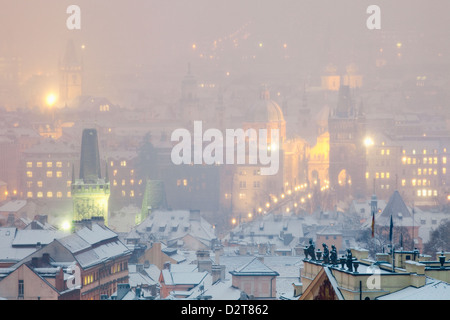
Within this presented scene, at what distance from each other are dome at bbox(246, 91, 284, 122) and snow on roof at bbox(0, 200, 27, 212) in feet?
128

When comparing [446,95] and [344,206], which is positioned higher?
[446,95]

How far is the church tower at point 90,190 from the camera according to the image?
85.4 meters

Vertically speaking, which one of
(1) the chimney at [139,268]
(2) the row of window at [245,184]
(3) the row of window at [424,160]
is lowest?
(1) the chimney at [139,268]

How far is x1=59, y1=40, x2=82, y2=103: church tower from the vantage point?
152 m

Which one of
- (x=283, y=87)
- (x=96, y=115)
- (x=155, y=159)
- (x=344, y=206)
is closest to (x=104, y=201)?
(x=344, y=206)

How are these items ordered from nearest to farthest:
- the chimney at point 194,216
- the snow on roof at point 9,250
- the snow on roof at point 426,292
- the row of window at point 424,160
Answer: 1. the snow on roof at point 426,292
2. the snow on roof at point 9,250
3. the chimney at point 194,216
4. the row of window at point 424,160

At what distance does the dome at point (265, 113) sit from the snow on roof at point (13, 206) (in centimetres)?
3908

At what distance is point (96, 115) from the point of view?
142250 mm

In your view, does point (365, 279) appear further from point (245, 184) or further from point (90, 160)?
point (245, 184)

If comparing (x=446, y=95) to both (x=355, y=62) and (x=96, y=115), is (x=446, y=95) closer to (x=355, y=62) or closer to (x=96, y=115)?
(x=355, y=62)

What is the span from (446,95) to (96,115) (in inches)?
1490

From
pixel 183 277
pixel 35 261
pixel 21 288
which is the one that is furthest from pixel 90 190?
pixel 21 288

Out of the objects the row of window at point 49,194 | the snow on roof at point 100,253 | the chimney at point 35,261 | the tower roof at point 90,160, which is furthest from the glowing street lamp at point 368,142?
the chimney at point 35,261

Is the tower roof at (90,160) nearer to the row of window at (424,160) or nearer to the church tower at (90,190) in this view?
the church tower at (90,190)
